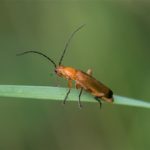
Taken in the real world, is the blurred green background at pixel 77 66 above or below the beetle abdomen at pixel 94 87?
below

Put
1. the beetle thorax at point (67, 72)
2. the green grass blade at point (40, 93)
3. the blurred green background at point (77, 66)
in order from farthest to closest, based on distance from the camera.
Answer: the blurred green background at point (77, 66) → the beetle thorax at point (67, 72) → the green grass blade at point (40, 93)

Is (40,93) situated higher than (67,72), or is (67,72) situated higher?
(40,93)

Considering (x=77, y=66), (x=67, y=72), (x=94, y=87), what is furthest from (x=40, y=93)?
(x=77, y=66)

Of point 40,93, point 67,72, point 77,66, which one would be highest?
point 40,93

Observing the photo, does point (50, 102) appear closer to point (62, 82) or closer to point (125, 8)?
point (62, 82)

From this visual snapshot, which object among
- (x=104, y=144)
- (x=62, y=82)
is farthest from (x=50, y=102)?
(x=104, y=144)

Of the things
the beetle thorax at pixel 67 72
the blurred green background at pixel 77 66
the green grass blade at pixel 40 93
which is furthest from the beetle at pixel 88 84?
the blurred green background at pixel 77 66

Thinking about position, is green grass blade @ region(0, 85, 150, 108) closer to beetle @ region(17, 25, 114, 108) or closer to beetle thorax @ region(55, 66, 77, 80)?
beetle @ region(17, 25, 114, 108)

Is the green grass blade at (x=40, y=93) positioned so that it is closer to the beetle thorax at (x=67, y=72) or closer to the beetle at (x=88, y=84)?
the beetle at (x=88, y=84)

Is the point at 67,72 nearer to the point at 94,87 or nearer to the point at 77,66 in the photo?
the point at 94,87
